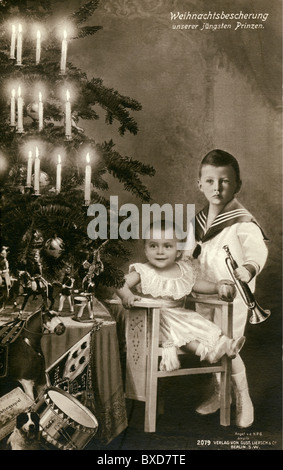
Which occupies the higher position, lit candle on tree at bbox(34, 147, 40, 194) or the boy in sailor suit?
lit candle on tree at bbox(34, 147, 40, 194)

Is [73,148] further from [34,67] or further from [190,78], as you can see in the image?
[190,78]

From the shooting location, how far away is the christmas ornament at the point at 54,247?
116 inches

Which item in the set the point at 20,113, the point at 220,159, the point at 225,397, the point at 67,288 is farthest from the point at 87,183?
the point at 225,397

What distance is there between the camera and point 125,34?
3.35 metres

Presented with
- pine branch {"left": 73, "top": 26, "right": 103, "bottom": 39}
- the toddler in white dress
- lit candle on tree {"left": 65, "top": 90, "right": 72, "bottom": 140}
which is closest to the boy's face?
the toddler in white dress

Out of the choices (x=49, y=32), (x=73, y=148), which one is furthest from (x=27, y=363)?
(x=49, y=32)

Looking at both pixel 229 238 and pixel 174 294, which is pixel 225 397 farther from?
pixel 229 238

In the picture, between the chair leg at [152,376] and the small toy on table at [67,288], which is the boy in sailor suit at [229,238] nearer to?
the chair leg at [152,376]

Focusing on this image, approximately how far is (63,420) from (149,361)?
516 mm

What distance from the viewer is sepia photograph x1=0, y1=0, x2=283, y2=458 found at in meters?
3.01

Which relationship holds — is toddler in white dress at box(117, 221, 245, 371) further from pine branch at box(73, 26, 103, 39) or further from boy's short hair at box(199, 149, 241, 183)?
pine branch at box(73, 26, 103, 39)

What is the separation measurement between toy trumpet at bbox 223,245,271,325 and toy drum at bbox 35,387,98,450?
0.99 meters

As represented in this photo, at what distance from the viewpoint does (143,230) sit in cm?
326

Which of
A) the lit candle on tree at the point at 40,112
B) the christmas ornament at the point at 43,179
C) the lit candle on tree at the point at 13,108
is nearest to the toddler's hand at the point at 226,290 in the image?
the christmas ornament at the point at 43,179
